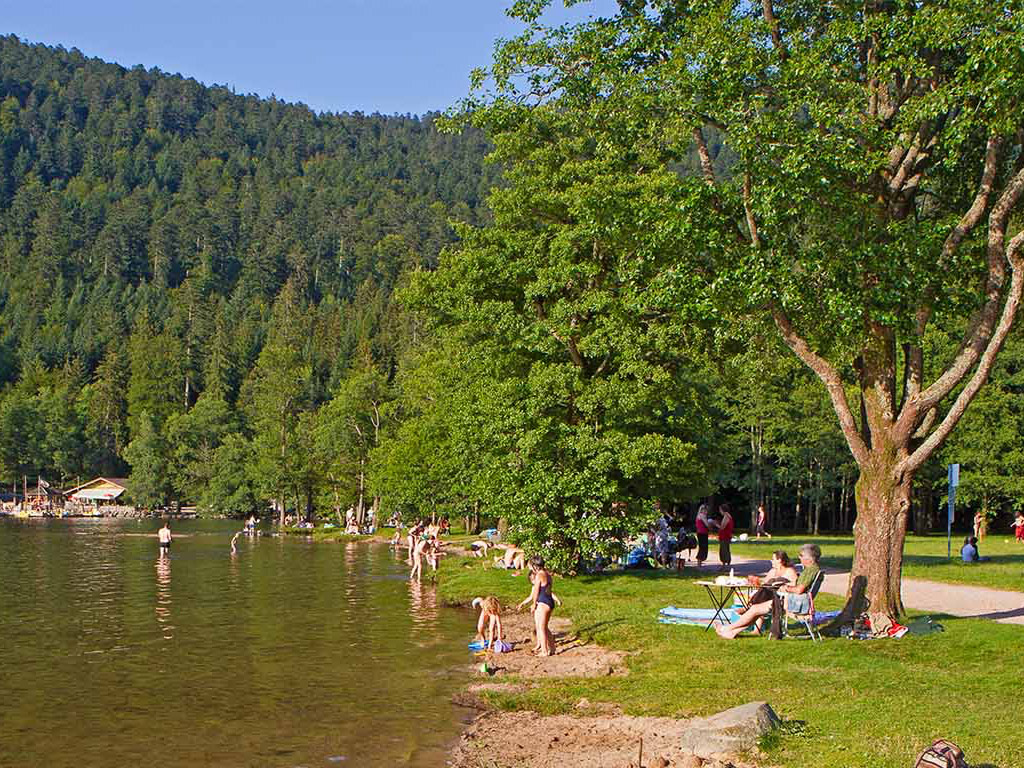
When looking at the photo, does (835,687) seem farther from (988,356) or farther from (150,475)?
(150,475)

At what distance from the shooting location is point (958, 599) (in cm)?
2156

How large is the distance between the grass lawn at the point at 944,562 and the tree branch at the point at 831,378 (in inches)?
335

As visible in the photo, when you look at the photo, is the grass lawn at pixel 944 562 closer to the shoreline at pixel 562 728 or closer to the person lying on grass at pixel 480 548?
the person lying on grass at pixel 480 548

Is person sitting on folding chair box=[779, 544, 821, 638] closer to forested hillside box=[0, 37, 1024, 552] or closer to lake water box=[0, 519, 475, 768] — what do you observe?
forested hillside box=[0, 37, 1024, 552]

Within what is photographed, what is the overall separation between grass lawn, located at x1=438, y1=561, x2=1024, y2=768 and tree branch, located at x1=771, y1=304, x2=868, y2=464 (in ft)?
10.7

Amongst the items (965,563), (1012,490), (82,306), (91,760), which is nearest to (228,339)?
(82,306)

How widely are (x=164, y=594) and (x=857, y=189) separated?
2358cm

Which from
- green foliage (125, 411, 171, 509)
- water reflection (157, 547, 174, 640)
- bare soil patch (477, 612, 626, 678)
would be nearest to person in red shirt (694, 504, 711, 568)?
bare soil patch (477, 612, 626, 678)

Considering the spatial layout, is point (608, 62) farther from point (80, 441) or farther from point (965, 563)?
point (80, 441)

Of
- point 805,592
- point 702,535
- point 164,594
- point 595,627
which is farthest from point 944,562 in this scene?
point 164,594

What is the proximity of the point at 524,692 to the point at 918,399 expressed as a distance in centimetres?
806

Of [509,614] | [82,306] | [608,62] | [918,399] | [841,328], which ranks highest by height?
[82,306]

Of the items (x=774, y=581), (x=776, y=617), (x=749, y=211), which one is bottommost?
(x=776, y=617)

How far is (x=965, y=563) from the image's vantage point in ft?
97.2
